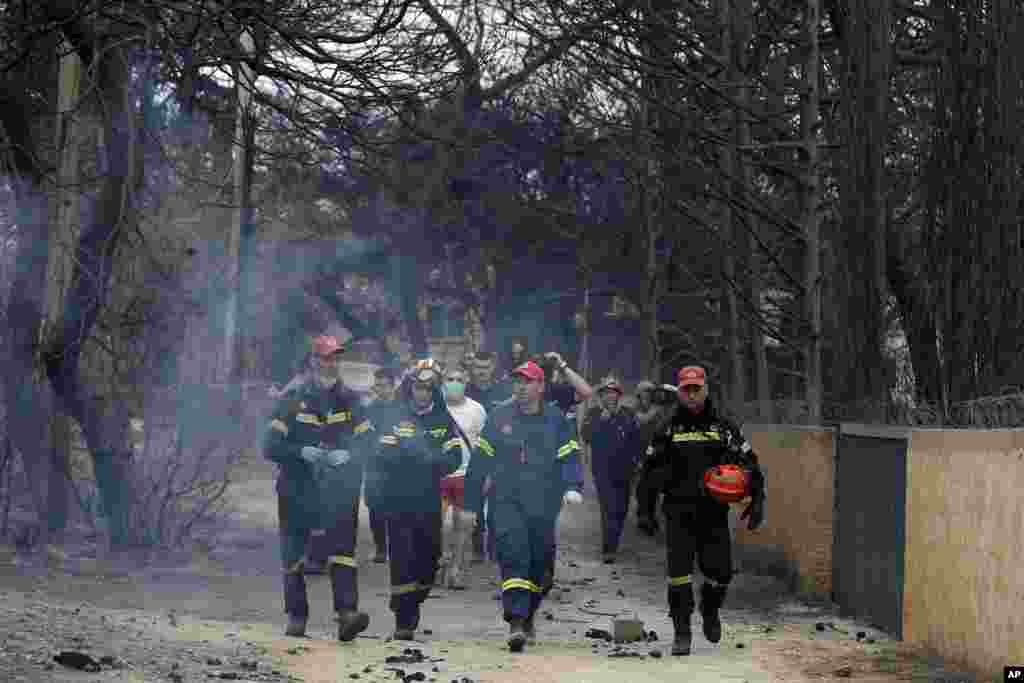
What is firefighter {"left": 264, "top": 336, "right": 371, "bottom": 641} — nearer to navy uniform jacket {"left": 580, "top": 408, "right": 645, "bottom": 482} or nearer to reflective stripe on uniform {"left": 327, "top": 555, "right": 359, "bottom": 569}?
reflective stripe on uniform {"left": 327, "top": 555, "right": 359, "bottom": 569}

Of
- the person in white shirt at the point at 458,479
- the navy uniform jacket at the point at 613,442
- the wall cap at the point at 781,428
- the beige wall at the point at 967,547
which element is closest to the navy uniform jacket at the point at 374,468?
the person in white shirt at the point at 458,479

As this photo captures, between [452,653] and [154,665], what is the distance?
2588mm

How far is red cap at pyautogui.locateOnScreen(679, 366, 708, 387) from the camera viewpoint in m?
13.3

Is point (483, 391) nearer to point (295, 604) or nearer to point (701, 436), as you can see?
point (701, 436)

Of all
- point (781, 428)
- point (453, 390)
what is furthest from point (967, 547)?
point (781, 428)

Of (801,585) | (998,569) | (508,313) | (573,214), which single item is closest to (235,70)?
(801,585)

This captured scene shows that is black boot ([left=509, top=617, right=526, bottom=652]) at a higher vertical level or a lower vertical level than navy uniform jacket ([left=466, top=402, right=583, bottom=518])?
lower

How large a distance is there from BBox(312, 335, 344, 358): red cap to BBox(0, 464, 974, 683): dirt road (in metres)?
1.89

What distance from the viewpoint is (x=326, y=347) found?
13258 millimetres

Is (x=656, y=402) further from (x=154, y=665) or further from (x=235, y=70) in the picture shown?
(x=154, y=665)

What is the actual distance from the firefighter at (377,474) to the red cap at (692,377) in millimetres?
2195

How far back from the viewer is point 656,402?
23922 mm

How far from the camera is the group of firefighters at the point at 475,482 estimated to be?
1321 cm

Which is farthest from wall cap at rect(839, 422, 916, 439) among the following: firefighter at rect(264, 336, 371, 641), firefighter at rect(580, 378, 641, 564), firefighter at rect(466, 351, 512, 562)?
firefighter at rect(580, 378, 641, 564)
